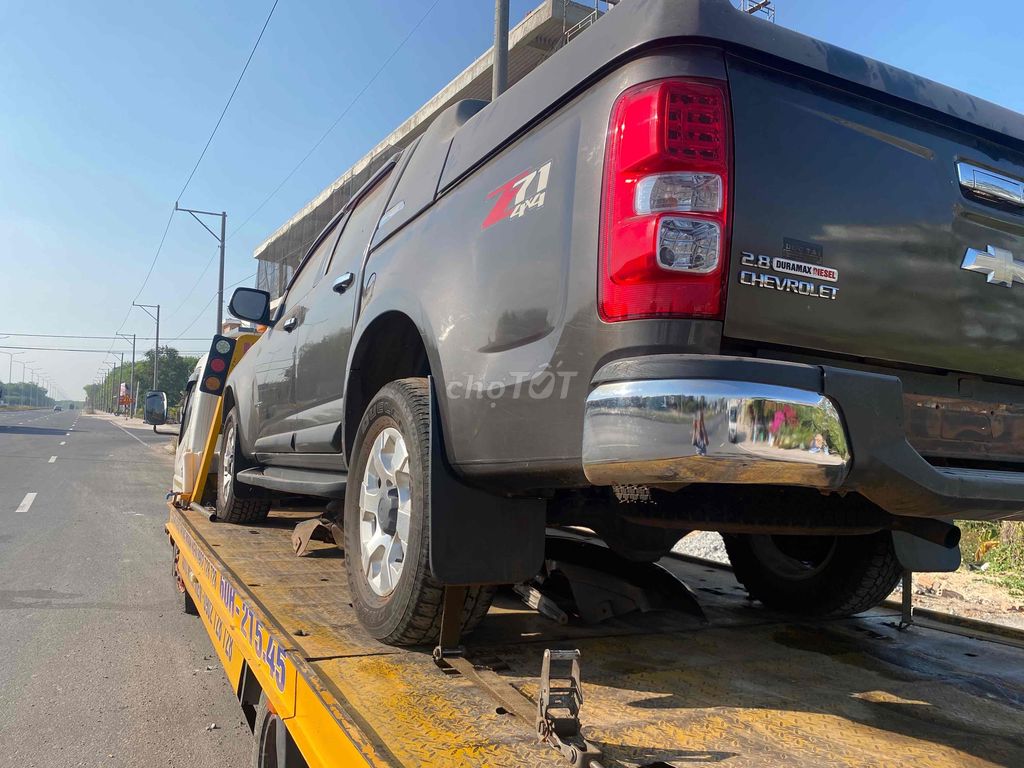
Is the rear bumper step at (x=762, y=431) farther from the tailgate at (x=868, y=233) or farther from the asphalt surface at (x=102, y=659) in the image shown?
the asphalt surface at (x=102, y=659)

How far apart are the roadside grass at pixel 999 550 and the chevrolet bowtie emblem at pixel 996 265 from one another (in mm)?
6040

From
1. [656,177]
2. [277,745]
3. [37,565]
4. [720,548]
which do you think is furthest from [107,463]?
[656,177]

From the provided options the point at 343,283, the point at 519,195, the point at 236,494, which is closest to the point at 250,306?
the point at 236,494

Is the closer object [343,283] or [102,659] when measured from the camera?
[343,283]

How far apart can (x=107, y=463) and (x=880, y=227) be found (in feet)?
67.2

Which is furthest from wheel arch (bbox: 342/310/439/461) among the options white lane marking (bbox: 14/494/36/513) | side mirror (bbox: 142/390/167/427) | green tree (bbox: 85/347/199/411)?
green tree (bbox: 85/347/199/411)

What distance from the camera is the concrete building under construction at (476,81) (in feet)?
70.2

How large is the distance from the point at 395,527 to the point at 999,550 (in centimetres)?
809

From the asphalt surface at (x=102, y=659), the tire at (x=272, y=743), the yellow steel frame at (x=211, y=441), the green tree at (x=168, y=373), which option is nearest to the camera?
the tire at (x=272, y=743)

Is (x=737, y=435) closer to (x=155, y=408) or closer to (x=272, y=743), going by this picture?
(x=272, y=743)

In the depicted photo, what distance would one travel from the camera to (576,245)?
1.82m

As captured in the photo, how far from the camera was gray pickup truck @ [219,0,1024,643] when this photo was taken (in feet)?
5.17

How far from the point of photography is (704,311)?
1.65 meters

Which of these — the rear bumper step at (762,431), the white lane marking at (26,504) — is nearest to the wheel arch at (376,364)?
the rear bumper step at (762,431)
